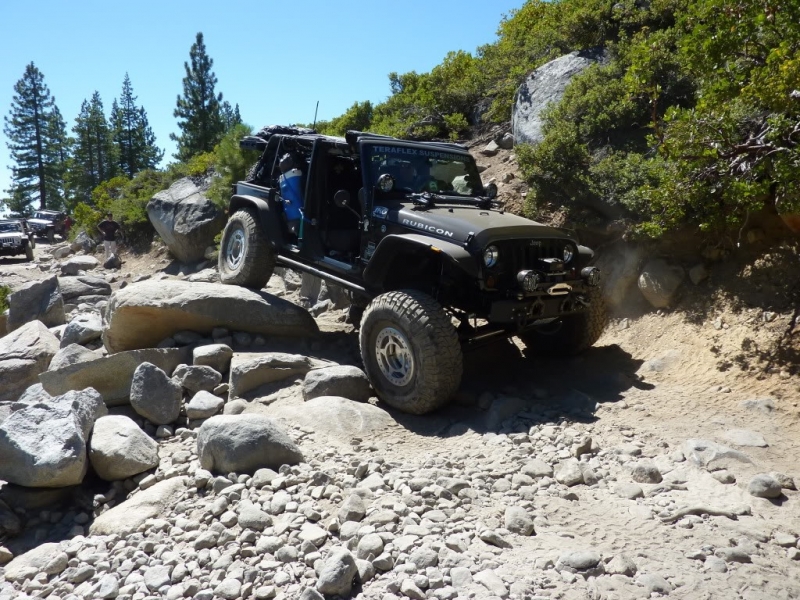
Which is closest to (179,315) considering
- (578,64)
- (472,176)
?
(472,176)

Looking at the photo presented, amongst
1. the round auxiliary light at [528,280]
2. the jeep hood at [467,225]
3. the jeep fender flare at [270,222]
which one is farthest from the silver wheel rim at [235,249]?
the round auxiliary light at [528,280]

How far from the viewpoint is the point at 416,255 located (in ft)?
21.1

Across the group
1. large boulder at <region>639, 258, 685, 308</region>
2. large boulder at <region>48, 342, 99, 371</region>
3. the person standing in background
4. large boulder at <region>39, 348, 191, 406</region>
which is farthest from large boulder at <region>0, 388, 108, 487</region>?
the person standing in background

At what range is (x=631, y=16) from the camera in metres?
10.7

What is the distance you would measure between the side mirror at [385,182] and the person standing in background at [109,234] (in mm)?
14331

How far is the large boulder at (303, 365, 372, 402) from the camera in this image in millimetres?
6137

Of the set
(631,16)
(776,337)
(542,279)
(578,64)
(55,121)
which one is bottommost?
(776,337)

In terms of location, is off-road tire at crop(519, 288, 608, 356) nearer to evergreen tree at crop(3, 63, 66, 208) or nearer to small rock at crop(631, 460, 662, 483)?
small rock at crop(631, 460, 662, 483)

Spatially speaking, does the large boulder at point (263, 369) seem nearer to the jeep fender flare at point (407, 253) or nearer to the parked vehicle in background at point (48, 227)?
the jeep fender flare at point (407, 253)

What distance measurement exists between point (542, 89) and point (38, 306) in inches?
347

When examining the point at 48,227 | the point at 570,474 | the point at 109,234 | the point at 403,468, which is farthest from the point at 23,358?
the point at 48,227

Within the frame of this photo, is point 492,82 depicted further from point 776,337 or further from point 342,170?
point 776,337

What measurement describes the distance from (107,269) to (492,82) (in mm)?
11371

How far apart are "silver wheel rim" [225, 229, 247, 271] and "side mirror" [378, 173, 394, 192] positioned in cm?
262
